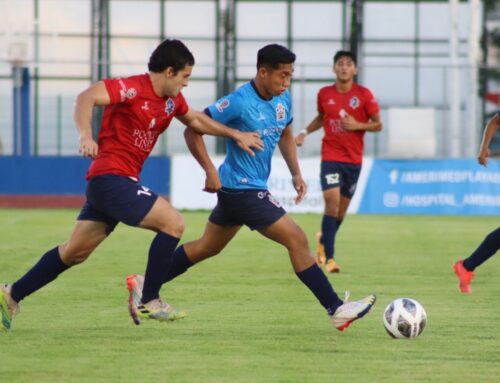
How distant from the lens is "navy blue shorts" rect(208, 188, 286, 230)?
9.04m

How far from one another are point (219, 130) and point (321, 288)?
51.3 inches

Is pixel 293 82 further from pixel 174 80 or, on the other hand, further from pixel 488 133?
pixel 174 80

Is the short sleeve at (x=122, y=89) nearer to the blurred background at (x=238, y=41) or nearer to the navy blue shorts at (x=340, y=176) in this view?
the navy blue shorts at (x=340, y=176)

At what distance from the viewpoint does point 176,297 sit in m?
11.1

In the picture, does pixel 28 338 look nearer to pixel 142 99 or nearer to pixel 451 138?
pixel 142 99

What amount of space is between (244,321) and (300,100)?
69.5 feet

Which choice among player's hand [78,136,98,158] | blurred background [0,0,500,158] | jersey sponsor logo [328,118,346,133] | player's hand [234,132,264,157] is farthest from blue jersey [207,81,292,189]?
blurred background [0,0,500,158]

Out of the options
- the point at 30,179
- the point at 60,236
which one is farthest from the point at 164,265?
the point at 30,179

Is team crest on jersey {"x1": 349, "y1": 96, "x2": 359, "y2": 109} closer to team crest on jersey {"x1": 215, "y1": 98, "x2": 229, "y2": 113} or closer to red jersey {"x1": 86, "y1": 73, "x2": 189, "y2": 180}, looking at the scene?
team crest on jersey {"x1": 215, "y1": 98, "x2": 229, "y2": 113}

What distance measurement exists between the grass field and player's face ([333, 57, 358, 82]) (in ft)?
6.98

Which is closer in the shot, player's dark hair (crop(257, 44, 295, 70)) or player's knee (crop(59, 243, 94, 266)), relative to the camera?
player's knee (crop(59, 243, 94, 266))

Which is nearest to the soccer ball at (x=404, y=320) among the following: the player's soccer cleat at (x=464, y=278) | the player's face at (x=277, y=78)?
the player's face at (x=277, y=78)

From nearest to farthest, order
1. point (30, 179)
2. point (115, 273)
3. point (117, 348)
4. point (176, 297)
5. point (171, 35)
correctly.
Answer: point (117, 348) < point (176, 297) < point (115, 273) < point (30, 179) < point (171, 35)

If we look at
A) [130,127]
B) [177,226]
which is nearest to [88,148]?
[130,127]
